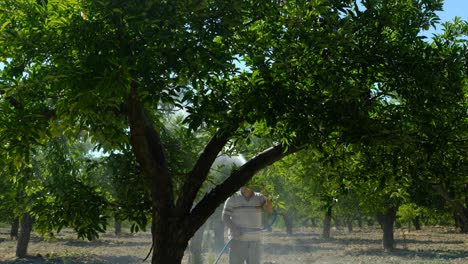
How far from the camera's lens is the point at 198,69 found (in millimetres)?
4582

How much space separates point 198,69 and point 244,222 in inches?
241

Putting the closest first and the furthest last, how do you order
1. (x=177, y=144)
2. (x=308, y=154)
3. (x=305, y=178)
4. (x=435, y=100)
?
(x=435, y=100)
(x=308, y=154)
(x=177, y=144)
(x=305, y=178)

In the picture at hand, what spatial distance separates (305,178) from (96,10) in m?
5.32

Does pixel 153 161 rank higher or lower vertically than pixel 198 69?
lower

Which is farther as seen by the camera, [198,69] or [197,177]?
[197,177]

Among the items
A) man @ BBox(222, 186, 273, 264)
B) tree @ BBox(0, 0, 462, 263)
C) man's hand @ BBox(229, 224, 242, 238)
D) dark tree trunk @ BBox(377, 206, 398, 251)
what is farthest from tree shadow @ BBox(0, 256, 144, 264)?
tree @ BBox(0, 0, 462, 263)

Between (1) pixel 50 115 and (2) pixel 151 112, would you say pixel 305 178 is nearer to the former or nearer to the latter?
(2) pixel 151 112

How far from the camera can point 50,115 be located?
5.57 metres

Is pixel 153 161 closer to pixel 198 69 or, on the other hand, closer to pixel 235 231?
pixel 198 69

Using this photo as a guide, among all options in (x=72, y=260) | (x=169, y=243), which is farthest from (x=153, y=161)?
(x=72, y=260)

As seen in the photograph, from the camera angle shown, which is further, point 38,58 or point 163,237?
point 163,237

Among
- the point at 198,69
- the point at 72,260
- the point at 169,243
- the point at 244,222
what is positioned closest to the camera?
the point at 198,69

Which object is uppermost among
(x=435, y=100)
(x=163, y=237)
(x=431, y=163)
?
(x=435, y=100)

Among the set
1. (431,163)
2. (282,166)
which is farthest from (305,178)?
(431,163)
